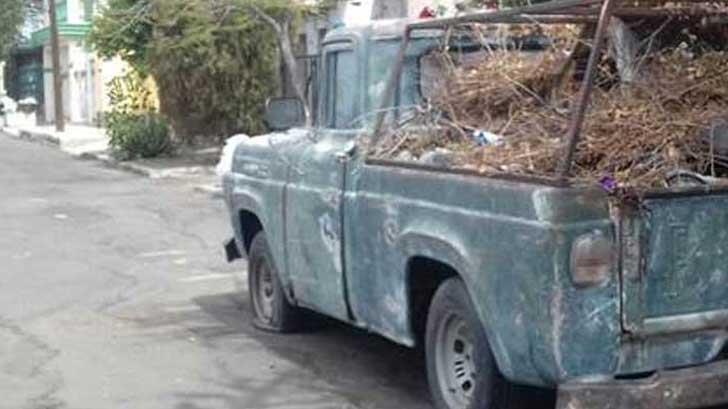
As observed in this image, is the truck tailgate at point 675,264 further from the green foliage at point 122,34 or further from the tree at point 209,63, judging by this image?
the green foliage at point 122,34

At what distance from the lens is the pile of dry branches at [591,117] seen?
17.4 ft

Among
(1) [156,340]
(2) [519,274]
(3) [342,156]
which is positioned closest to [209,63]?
(1) [156,340]

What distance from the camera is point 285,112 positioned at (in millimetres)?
8141

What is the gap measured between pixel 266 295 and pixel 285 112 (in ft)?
4.50

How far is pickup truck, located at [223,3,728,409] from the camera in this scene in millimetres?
4988

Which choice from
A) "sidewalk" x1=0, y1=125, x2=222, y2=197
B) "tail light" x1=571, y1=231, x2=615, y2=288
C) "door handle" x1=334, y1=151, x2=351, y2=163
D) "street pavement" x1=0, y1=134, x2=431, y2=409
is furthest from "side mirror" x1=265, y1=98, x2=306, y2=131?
"sidewalk" x1=0, y1=125, x2=222, y2=197

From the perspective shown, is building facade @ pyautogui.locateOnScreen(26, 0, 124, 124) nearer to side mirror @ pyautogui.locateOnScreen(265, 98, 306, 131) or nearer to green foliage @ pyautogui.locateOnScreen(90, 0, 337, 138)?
green foliage @ pyautogui.locateOnScreen(90, 0, 337, 138)

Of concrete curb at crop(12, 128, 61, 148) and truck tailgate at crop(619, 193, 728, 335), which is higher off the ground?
truck tailgate at crop(619, 193, 728, 335)

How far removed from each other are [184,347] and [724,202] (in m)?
4.17

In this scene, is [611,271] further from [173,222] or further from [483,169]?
[173,222]

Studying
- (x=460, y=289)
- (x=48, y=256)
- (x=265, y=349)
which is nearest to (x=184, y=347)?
(x=265, y=349)

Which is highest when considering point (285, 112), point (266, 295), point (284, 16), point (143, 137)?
point (284, 16)

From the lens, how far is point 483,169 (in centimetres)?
548

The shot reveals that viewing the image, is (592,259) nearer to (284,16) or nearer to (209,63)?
(284,16)
